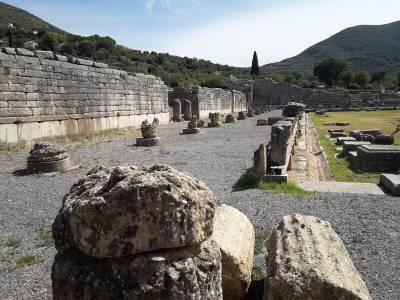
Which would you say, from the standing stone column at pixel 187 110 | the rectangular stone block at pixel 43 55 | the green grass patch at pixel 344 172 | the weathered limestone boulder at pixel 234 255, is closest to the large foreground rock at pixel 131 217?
the weathered limestone boulder at pixel 234 255

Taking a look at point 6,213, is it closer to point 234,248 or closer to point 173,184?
point 234,248

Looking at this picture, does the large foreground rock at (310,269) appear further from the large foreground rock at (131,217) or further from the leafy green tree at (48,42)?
the leafy green tree at (48,42)

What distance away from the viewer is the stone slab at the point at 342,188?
24.2 ft

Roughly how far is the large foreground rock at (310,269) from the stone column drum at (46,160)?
273 inches

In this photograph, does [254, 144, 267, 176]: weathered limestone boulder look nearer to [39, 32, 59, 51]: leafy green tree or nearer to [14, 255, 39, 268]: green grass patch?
[14, 255, 39, 268]: green grass patch

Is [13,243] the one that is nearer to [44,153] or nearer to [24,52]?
[44,153]

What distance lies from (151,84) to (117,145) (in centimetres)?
1055

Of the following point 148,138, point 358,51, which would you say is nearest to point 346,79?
point 148,138

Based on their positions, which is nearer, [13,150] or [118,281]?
[118,281]

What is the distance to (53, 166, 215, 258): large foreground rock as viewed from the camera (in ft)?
6.70

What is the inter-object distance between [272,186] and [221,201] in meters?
1.36

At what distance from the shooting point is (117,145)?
1459 cm

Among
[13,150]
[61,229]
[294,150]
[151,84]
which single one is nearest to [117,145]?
[13,150]

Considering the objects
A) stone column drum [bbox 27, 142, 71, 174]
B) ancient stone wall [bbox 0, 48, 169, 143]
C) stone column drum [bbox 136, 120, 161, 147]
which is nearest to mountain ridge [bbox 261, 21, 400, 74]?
ancient stone wall [bbox 0, 48, 169, 143]
